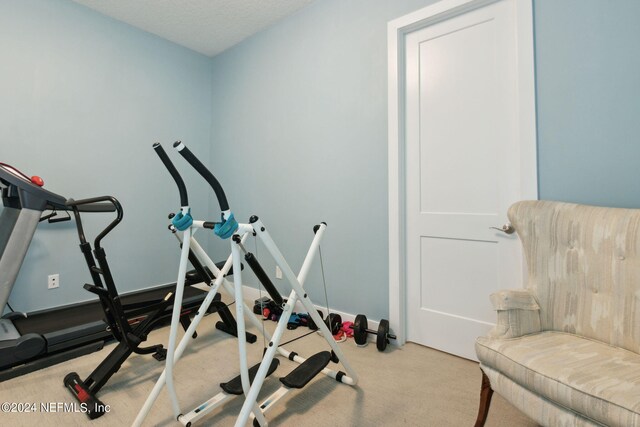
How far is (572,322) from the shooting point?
4.88 feet

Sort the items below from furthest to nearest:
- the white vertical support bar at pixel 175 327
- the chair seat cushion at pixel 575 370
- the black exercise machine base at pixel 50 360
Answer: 1. the black exercise machine base at pixel 50 360
2. the white vertical support bar at pixel 175 327
3. the chair seat cushion at pixel 575 370

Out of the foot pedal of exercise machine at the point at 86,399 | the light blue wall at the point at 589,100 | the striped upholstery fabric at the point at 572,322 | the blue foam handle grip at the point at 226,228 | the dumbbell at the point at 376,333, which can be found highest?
the light blue wall at the point at 589,100

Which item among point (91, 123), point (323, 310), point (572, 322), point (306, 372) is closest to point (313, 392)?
point (306, 372)

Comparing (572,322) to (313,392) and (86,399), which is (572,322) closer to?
(313,392)

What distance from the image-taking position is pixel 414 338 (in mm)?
2422

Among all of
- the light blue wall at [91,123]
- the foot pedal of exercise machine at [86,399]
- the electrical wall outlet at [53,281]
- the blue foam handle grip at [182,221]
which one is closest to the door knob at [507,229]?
the blue foam handle grip at [182,221]

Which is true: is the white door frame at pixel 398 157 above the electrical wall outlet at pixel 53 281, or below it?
above

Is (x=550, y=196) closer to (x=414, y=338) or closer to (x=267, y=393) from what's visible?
(x=414, y=338)

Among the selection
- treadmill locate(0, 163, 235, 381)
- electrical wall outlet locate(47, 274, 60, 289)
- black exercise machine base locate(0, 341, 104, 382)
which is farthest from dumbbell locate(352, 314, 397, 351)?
electrical wall outlet locate(47, 274, 60, 289)

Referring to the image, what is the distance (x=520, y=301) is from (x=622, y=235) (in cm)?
Result: 51

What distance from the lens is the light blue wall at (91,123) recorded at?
2713 mm

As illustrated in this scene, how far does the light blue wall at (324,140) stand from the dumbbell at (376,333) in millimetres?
209

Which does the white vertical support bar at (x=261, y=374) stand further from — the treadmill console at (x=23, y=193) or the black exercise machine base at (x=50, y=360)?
the treadmill console at (x=23, y=193)

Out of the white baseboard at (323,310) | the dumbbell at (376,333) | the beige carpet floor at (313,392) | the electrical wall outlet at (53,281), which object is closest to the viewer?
the beige carpet floor at (313,392)
